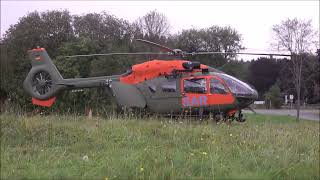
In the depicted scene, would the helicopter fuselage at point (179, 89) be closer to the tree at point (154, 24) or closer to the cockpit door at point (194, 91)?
the cockpit door at point (194, 91)

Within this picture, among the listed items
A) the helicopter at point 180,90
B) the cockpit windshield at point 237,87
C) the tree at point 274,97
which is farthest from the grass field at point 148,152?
the tree at point 274,97

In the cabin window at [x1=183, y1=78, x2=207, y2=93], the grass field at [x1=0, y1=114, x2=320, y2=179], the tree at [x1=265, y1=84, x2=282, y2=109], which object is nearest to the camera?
the grass field at [x1=0, y1=114, x2=320, y2=179]

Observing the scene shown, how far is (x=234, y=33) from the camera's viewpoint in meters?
72.6

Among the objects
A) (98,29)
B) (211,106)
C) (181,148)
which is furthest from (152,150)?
(98,29)

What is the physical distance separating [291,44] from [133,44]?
621 inches

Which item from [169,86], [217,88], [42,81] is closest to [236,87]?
[217,88]

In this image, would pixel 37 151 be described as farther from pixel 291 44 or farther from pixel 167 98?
pixel 291 44

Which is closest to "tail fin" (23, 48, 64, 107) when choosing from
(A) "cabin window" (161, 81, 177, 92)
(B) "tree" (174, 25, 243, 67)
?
(A) "cabin window" (161, 81, 177, 92)

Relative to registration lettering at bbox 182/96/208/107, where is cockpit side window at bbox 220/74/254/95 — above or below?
above

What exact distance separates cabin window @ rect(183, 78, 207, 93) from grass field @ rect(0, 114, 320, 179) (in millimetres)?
4681

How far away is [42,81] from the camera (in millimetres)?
17453

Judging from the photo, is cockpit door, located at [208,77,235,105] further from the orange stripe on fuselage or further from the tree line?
the tree line

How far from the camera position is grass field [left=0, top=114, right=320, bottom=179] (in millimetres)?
5703

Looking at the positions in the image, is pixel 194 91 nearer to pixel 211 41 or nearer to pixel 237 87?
pixel 237 87
